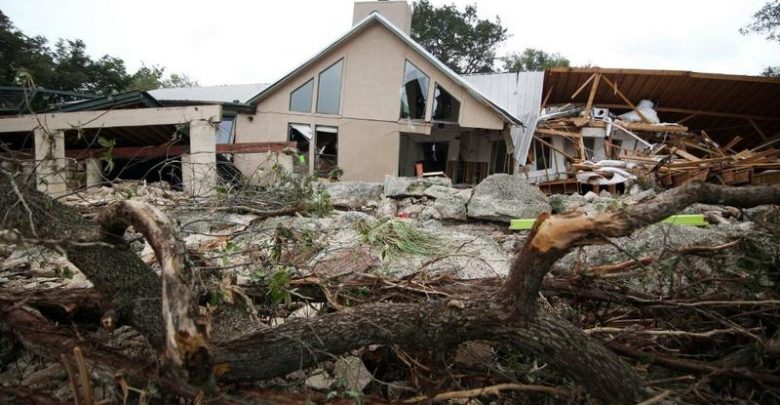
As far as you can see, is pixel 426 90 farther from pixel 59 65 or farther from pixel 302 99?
pixel 59 65

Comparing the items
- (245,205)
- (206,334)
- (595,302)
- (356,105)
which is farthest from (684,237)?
(356,105)

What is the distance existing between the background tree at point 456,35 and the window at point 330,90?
842 inches

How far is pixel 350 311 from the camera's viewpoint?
6.89 ft

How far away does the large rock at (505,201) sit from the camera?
6.17 m

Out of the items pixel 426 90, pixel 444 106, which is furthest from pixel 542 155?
pixel 426 90

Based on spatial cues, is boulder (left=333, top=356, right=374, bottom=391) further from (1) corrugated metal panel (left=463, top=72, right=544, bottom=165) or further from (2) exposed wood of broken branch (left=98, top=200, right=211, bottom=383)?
(1) corrugated metal panel (left=463, top=72, right=544, bottom=165)

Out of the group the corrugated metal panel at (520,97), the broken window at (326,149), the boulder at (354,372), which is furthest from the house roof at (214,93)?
the boulder at (354,372)

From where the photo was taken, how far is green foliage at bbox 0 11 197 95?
18.9 meters

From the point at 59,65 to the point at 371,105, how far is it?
22.9 m

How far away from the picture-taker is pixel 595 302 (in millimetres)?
2490

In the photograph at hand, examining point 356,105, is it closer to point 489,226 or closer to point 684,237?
point 489,226

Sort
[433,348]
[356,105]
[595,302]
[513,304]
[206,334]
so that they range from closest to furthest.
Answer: [206,334]
[513,304]
[433,348]
[595,302]
[356,105]

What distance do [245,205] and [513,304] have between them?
13.5 feet

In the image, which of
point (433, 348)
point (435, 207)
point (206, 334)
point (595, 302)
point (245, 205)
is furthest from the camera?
point (435, 207)
